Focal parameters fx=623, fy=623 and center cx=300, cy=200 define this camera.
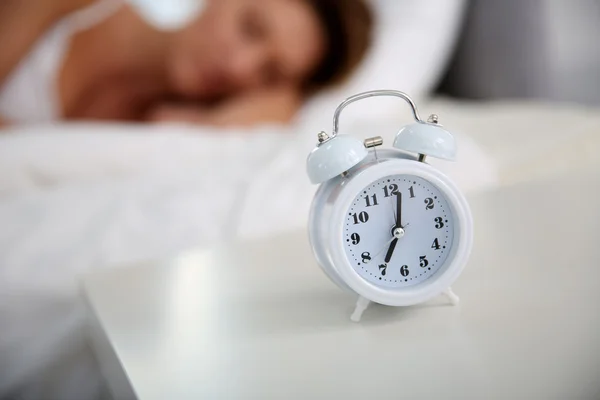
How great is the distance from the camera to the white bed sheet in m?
0.74

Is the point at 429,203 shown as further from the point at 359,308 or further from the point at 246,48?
the point at 246,48

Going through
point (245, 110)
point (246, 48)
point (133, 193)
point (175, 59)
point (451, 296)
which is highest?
point (175, 59)

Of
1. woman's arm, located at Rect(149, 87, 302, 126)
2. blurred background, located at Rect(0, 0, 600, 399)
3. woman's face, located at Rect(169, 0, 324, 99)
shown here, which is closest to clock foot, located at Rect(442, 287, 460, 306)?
blurred background, located at Rect(0, 0, 600, 399)

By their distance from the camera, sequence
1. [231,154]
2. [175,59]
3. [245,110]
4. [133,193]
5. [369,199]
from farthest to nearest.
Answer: [175,59], [245,110], [231,154], [133,193], [369,199]

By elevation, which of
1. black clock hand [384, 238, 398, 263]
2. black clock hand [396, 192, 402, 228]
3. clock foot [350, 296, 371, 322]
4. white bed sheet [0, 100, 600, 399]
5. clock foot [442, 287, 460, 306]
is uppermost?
white bed sheet [0, 100, 600, 399]

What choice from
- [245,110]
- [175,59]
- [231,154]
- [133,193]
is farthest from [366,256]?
[175,59]

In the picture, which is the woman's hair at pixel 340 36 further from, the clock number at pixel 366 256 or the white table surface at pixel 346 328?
the clock number at pixel 366 256

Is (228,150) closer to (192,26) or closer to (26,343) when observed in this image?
(26,343)

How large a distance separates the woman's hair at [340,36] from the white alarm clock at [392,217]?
3.87ft

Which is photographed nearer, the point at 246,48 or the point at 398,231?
the point at 398,231

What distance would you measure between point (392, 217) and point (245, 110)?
107 centimetres

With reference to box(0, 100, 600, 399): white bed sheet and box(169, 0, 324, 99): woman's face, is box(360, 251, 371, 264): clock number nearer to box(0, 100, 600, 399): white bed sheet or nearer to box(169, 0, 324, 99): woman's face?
box(0, 100, 600, 399): white bed sheet

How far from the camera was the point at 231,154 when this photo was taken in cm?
114

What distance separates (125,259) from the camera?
0.77 m
